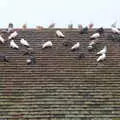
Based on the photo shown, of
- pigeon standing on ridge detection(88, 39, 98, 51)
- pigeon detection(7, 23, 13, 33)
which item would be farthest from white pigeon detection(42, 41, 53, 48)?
pigeon detection(7, 23, 13, 33)

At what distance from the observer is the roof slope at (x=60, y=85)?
53.1 feet

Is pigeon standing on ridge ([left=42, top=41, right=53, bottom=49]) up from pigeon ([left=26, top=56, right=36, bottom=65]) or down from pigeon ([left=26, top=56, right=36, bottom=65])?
up

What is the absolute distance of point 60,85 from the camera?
1745 cm

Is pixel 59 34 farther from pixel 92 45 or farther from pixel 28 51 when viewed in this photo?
pixel 28 51

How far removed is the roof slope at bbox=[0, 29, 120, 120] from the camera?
16.2 meters

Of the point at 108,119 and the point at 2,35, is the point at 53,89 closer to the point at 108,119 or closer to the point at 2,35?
the point at 108,119

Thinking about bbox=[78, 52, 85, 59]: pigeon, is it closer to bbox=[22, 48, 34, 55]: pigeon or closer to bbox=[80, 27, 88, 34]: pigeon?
bbox=[22, 48, 34, 55]: pigeon

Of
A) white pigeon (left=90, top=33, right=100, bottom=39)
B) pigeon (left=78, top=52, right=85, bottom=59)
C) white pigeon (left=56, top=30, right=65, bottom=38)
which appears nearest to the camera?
pigeon (left=78, top=52, right=85, bottom=59)

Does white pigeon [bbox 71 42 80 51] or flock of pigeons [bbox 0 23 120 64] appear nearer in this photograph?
flock of pigeons [bbox 0 23 120 64]

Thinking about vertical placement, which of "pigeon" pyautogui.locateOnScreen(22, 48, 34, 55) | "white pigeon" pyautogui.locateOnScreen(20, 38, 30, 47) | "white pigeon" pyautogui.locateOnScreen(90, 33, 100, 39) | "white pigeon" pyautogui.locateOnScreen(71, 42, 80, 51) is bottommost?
"pigeon" pyautogui.locateOnScreen(22, 48, 34, 55)

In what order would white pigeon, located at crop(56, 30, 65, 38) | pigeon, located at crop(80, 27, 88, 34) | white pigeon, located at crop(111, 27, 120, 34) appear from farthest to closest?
pigeon, located at crop(80, 27, 88, 34)
white pigeon, located at crop(111, 27, 120, 34)
white pigeon, located at crop(56, 30, 65, 38)

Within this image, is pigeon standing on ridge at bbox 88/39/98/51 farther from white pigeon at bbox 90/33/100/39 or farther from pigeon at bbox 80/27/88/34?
pigeon at bbox 80/27/88/34

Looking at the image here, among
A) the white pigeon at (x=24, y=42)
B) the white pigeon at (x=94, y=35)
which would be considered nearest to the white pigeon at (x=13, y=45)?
the white pigeon at (x=24, y=42)

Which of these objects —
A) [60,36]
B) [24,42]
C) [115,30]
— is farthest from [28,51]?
[115,30]
